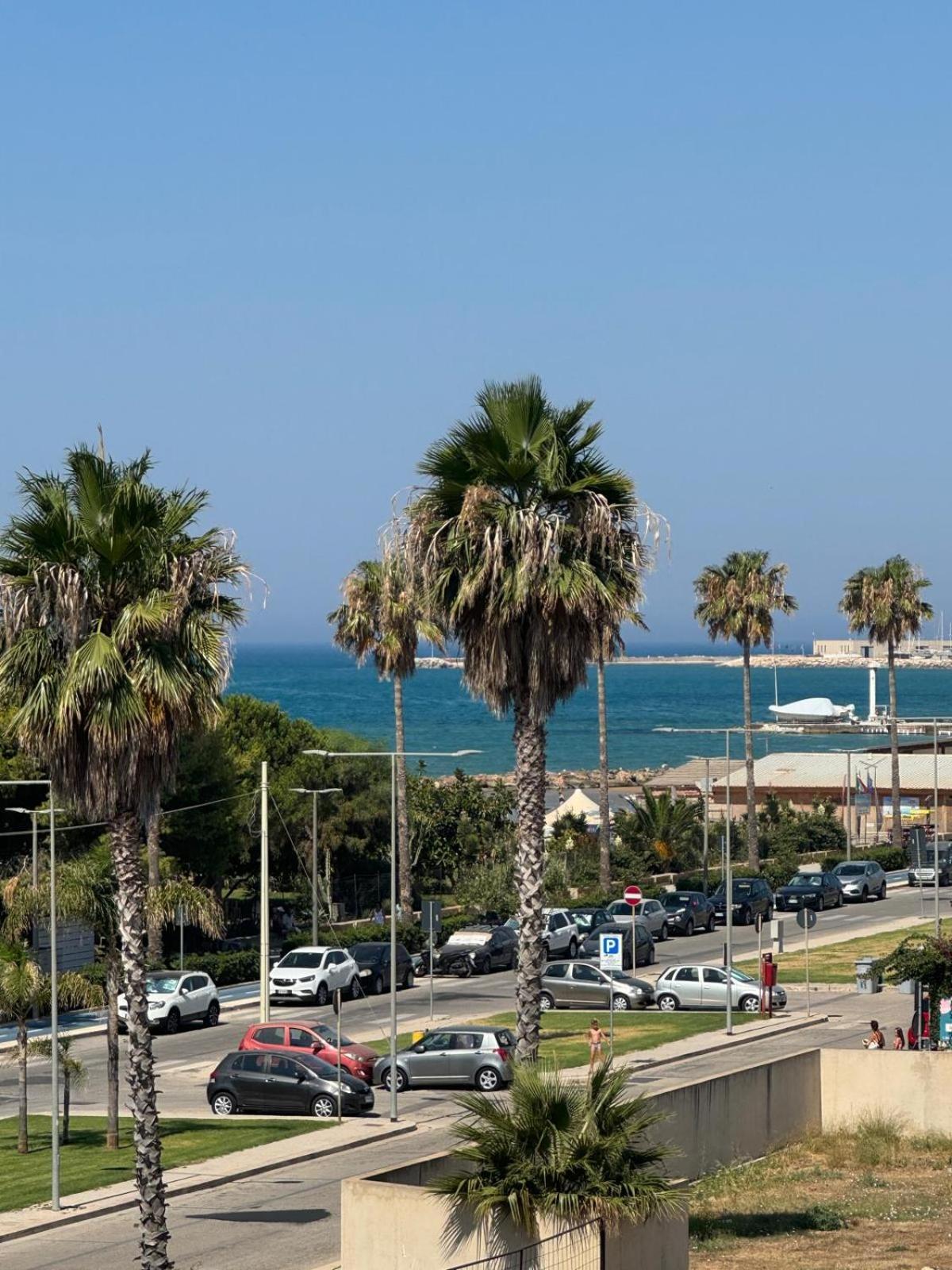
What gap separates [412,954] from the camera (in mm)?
62844

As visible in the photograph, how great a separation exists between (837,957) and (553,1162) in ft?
141

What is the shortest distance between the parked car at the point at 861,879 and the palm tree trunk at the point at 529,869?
5019 centimetres

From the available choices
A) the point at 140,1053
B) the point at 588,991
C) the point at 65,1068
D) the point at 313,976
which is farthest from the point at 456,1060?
the point at 140,1053

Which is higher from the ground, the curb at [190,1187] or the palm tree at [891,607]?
the palm tree at [891,607]

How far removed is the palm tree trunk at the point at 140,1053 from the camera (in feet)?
71.2

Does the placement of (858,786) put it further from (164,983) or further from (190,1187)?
(190,1187)

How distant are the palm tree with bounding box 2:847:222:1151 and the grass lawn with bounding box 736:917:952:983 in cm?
2410

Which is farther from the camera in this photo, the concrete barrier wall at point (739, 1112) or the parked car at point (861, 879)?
the parked car at point (861, 879)

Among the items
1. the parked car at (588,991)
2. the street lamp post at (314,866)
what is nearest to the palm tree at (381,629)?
the street lamp post at (314,866)

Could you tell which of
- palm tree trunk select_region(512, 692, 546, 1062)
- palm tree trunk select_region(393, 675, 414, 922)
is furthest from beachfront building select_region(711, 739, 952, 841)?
palm tree trunk select_region(512, 692, 546, 1062)

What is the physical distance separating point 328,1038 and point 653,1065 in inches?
281

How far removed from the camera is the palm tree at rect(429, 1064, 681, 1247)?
1914 cm

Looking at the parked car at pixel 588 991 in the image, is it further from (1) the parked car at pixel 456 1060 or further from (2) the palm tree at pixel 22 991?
(2) the palm tree at pixel 22 991

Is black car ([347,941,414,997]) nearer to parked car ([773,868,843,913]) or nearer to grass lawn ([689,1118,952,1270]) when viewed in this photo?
parked car ([773,868,843,913])
